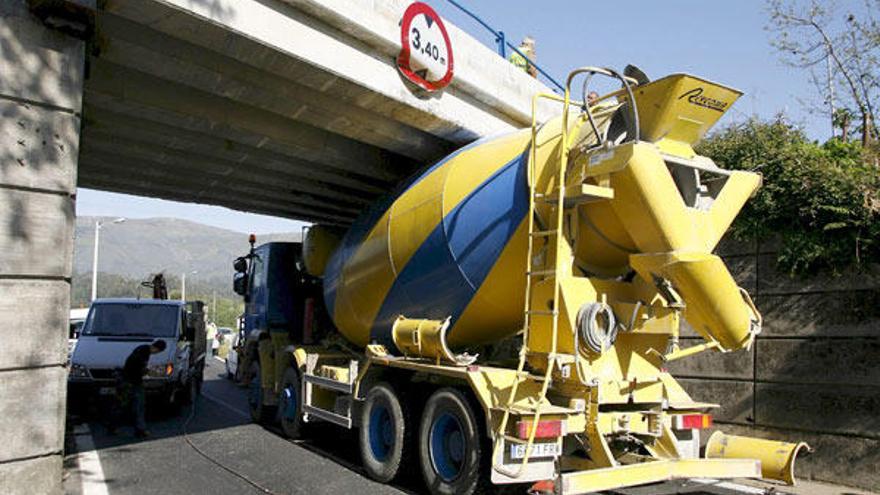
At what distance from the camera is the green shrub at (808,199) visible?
7.58 m

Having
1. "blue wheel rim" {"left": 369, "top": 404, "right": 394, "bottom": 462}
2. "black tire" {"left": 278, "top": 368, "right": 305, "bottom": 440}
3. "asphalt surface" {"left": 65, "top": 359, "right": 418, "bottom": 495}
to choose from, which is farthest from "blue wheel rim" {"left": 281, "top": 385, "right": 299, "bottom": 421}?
"blue wheel rim" {"left": 369, "top": 404, "right": 394, "bottom": 462}

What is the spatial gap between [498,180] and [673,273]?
1938 millimetres

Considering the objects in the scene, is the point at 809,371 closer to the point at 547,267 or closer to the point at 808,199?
the point at 808,199

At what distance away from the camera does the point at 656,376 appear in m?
6.31

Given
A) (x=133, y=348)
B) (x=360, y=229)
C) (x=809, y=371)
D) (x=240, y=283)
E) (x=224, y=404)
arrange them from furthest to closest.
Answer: (x=224, y=404) → (x=240, y=283) → (x=133, y=348) → (x=360, y=229) → (x=809, y=371)

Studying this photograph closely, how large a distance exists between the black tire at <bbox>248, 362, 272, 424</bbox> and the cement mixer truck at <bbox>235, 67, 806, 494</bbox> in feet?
14.0

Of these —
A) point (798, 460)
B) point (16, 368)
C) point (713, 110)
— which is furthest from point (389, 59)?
point (798, 460)

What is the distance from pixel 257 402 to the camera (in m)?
11.5

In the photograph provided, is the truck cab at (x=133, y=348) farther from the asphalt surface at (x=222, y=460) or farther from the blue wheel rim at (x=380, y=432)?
the blue wheel rim at (x=380, y=432)

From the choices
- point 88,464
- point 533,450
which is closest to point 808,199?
point 533,450

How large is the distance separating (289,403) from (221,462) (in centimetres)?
204

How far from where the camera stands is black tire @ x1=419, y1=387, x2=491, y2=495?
19.6ft

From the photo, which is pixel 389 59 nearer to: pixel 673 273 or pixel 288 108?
pixel 288 108

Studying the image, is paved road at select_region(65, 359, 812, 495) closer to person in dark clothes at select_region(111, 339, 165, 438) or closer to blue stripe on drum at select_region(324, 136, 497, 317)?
person in dark clothes at select_region(111, 339, 165, 438)
